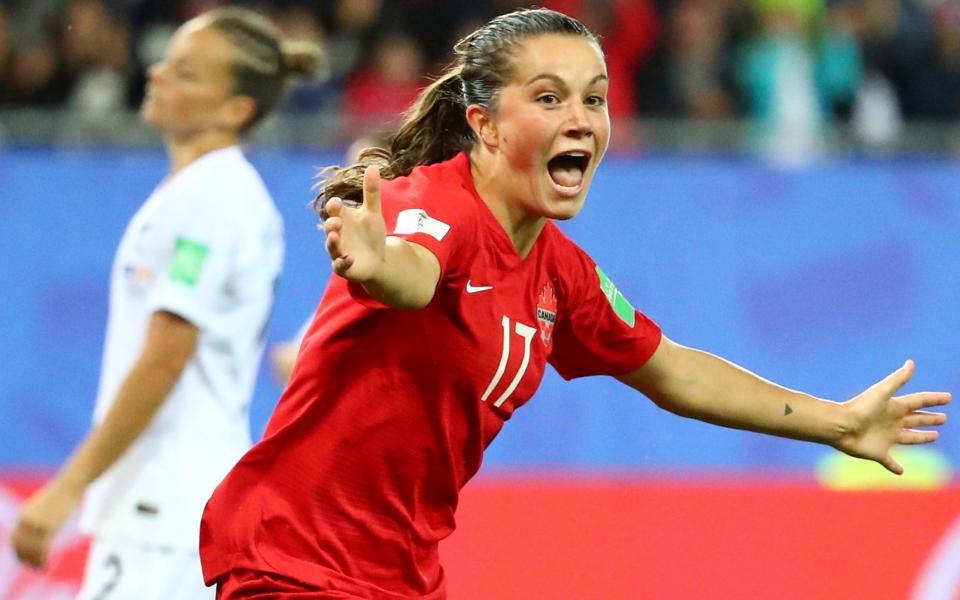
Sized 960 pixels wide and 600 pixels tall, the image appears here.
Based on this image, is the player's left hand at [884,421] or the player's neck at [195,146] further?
the player's neck at [195,146]

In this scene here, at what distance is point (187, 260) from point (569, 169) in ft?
3.83

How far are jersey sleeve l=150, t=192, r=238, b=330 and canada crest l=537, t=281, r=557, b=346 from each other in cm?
102

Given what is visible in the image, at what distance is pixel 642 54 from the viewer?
9.91m

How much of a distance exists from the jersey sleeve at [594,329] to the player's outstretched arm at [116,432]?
3.15ft

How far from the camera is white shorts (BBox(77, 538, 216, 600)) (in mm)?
4129

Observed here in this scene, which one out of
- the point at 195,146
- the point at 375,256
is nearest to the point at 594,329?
the point at 375,256

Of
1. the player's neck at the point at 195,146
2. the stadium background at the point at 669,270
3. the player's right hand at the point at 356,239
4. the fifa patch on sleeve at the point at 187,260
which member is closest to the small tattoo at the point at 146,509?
the fifa patch on sleeve at the point at 187,260

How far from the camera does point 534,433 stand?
8.95m

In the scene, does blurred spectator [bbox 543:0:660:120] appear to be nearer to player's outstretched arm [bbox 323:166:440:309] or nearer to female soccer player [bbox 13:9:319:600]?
female soccer player [bbox 13:9:319:600]

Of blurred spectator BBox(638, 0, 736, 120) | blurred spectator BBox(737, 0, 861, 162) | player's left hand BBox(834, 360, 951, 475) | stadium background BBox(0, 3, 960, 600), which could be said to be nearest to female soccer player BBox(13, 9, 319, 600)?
player's left hand BBox(834, 360, 951, 475)

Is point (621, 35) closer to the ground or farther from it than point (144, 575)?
farther from it

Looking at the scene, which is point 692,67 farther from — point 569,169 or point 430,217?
point 430,217

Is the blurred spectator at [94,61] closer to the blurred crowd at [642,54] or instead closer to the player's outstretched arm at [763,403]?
the blurred crowd at [642,54]

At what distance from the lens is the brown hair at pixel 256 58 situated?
474cm
